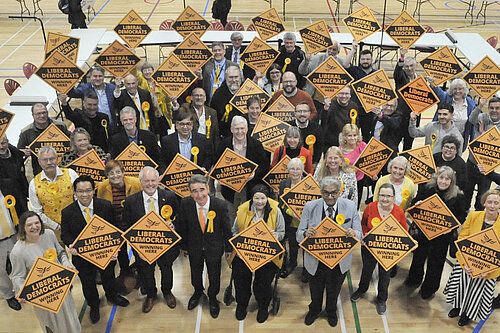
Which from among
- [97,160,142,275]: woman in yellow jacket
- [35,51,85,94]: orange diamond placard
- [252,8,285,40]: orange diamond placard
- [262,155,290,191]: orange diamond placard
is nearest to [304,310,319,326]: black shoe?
[262,155,290,191]: orange diamond placard

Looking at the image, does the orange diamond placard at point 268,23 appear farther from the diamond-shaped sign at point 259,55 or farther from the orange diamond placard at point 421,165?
the orange diamond placard at point 421,165

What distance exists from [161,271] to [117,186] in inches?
47.2

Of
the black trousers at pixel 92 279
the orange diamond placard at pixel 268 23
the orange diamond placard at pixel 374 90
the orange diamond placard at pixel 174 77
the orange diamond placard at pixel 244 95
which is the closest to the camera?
the black trousers at pixel 92 279

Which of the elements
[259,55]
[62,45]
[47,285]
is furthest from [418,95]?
[62,45]

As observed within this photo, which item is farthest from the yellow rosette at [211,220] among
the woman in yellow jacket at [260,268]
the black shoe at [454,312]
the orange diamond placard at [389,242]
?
the black shoe at [454,312]

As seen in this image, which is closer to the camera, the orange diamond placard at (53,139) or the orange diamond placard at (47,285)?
the orange diamond placard at (47,285)

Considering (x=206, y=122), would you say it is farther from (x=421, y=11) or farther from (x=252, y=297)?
(x=421, y=11)

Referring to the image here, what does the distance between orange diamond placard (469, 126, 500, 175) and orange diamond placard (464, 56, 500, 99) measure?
141cm

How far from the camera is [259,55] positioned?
853 centimetres

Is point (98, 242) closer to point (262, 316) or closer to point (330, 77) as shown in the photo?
point (262, 316)

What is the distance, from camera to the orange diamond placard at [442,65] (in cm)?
802

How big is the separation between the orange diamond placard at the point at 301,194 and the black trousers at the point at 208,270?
105cm

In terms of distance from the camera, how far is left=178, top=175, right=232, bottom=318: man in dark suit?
5.53 metres

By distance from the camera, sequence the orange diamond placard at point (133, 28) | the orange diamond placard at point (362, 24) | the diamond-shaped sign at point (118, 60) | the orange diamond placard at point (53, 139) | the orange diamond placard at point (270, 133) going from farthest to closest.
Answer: the orange diamond placard at point (133, 28) → the orange diamond placard at point (362, 24) → the diamond-shaped sign at point (118, 60) → the orange diamond placard at point (270, 133) → the orange diamond placard at point (53, 139)
